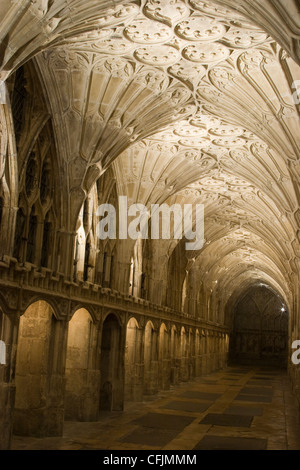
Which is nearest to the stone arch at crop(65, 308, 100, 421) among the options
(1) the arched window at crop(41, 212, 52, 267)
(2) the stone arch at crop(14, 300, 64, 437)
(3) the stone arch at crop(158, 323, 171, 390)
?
(2) the stone arch at crop(14, 300, 64, 437)

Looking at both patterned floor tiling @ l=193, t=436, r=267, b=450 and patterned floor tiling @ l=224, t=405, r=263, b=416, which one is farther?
patterned floor tiling @ l=224, t=405, r=263, b=416

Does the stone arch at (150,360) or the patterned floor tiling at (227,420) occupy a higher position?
the stone arch at (150,360)

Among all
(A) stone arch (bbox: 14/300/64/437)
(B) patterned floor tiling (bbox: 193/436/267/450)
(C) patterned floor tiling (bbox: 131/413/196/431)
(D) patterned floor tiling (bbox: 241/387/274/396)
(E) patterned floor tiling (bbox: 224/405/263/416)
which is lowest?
(B) patterned floor tiling (bbox: 193/436/267/450)

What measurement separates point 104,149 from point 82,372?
5.68m

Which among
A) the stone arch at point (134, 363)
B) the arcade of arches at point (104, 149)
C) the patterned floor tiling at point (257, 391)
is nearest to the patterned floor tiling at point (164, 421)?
the arcade of arches at point (104, 149)

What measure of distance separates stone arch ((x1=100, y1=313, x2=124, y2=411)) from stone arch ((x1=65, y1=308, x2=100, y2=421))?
1.54 metres

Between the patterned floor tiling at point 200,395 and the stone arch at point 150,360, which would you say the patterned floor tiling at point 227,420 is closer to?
the patterned floor tiling at point 200,395

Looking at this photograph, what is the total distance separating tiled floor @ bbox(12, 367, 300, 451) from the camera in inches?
448

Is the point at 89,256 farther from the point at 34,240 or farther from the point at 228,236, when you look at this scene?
the point at 228,236

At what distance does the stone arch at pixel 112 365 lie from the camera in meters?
15.9

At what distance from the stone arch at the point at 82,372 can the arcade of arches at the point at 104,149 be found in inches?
1.4

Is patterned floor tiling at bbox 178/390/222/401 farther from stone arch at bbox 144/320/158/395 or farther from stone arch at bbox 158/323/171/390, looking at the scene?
stone arch at bbox 144/320/158/395

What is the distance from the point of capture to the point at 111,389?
15953 millimetres
